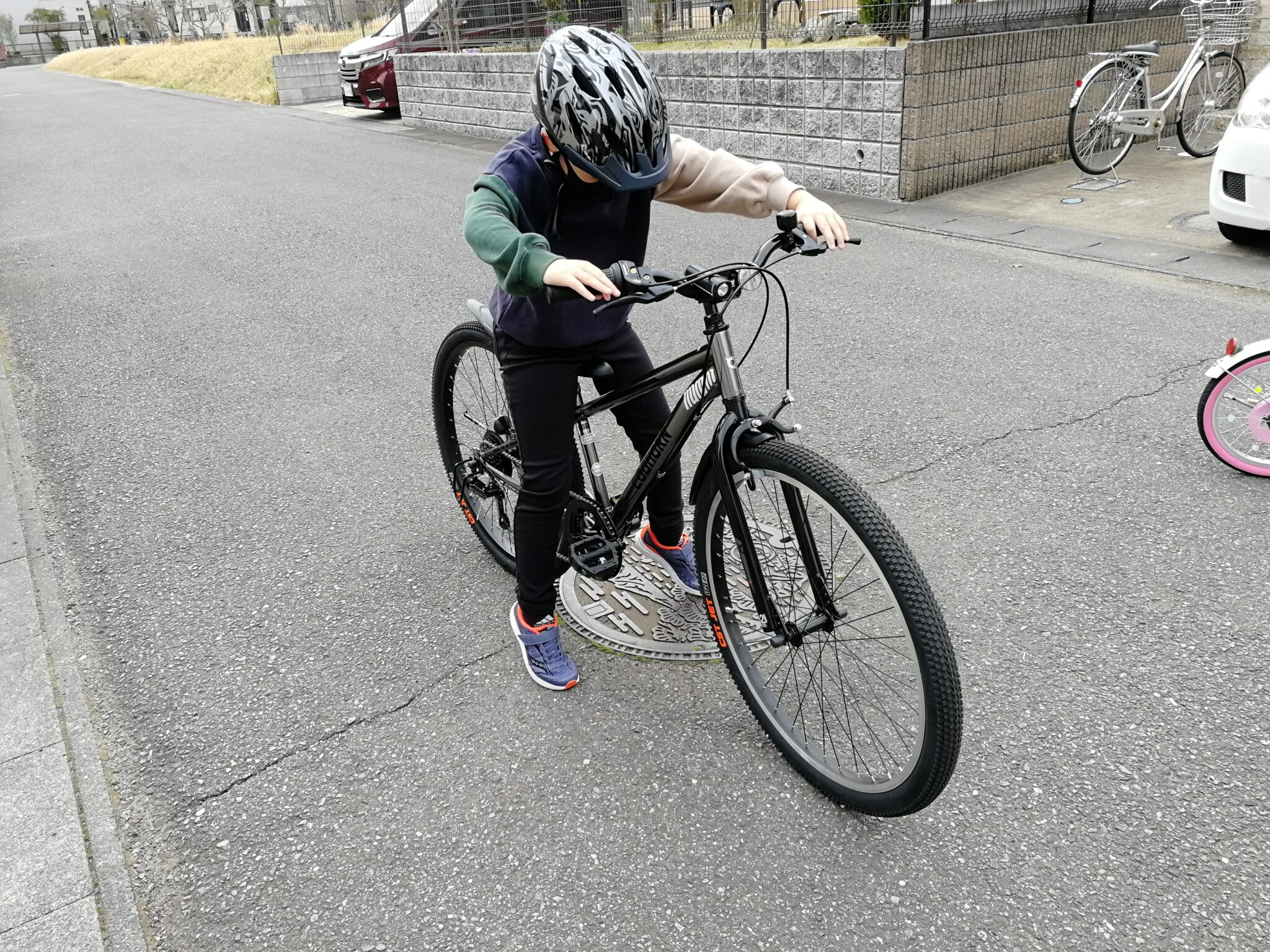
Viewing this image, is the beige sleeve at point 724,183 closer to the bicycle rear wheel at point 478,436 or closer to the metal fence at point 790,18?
the bicycle rear wheel at point 478,436

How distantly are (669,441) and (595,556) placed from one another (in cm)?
51

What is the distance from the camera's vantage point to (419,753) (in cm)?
277

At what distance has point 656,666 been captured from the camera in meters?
3.09

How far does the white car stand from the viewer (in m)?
6.30

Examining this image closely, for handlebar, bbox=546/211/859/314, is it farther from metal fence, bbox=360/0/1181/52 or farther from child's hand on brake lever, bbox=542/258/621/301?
metal fence, bbox=360/0/1181/52

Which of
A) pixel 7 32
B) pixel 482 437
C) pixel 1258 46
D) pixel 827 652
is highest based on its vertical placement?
pixel 7 32

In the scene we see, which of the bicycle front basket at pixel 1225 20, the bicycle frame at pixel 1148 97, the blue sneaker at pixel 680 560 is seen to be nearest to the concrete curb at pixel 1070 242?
the bicycle frame at pixel 1148 97

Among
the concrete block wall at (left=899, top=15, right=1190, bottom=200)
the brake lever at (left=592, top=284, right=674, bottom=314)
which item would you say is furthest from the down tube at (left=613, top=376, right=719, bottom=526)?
the concrete block wall at (left=899, top=15, right=1190, bottom=200)

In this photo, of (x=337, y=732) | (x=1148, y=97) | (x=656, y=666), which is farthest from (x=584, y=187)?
(x=1148, y=97)

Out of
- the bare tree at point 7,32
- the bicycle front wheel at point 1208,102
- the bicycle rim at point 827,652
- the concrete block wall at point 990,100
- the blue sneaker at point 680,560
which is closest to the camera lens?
the bicycle rim at point 827,652

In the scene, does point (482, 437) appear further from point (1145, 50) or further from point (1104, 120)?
point (1145, 50)

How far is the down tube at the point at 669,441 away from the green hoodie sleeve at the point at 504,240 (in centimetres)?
51

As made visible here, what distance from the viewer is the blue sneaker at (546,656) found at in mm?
3002

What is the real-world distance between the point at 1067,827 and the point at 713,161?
6.21 ft
